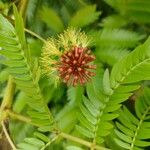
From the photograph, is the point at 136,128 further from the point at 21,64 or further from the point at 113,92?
the point at 21,64

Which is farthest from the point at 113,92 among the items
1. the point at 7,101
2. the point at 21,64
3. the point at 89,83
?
the point at 7,101

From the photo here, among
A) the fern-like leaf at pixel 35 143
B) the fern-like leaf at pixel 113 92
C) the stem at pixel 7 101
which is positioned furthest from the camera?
the stem at pixel 7 101

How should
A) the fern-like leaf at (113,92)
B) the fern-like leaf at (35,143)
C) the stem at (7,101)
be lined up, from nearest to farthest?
1. the fern-like leaf at (113,92)
2. the fern-like leaf at (35,143)
3. the stem at (7,101)

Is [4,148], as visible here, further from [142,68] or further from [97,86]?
[142,68]

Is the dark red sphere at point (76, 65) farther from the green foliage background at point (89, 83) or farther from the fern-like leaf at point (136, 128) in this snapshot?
the fern-like leaf at point (136, 128)

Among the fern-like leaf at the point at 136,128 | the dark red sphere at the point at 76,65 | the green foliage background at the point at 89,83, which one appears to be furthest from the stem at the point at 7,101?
the fern-like leaf at the point at 136,128

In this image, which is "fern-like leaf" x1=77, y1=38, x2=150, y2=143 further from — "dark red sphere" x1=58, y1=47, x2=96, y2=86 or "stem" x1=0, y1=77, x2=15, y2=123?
"stem" x1=0, y1=77, x2=15, y2=123

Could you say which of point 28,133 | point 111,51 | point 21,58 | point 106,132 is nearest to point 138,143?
point 106,132
